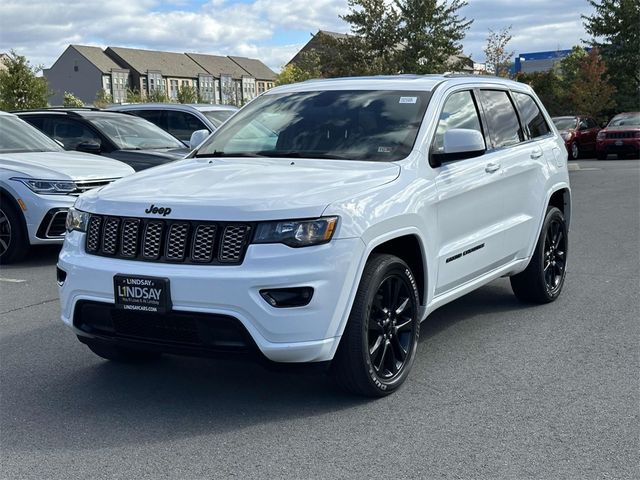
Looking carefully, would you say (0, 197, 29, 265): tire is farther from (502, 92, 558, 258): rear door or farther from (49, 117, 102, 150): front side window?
(502, 92, 558, 258): rear door

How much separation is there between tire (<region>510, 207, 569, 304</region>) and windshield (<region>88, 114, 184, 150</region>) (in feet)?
22.6

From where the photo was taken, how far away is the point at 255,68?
14088 centimetres

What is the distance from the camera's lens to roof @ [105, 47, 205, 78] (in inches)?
4715

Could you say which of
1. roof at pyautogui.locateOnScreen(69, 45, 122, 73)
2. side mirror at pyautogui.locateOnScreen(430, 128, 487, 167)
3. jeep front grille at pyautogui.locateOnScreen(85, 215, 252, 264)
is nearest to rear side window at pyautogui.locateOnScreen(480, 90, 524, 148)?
side mirror at pyautogui.locateOnScreen(430, 128, 487, 167)

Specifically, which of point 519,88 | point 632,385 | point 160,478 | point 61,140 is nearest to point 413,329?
point 632,385

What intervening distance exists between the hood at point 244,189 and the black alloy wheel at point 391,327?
0.61 metres

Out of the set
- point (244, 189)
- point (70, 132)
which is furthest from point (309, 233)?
point (70, 132)

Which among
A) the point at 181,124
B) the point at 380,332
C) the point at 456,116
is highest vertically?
the point at 456,116

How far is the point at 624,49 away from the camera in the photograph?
1758 inches

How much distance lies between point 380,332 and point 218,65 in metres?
132

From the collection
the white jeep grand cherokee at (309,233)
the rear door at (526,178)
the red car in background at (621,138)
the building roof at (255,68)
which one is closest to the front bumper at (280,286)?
the white jeep grand cherokee at (309,233)

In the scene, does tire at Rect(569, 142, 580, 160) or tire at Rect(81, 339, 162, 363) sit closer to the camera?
tire at Rect(81, 339, 162, 363)

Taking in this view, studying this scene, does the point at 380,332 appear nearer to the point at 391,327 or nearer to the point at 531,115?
the point at 391,327

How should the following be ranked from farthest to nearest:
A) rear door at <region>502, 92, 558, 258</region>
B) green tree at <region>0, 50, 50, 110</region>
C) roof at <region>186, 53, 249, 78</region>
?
roof at <region>186, 53, 249, 78</region> → green tree at <region>0, 50, 50, 110</region> → rear door at <region>502, 92, 558, 258</region>
